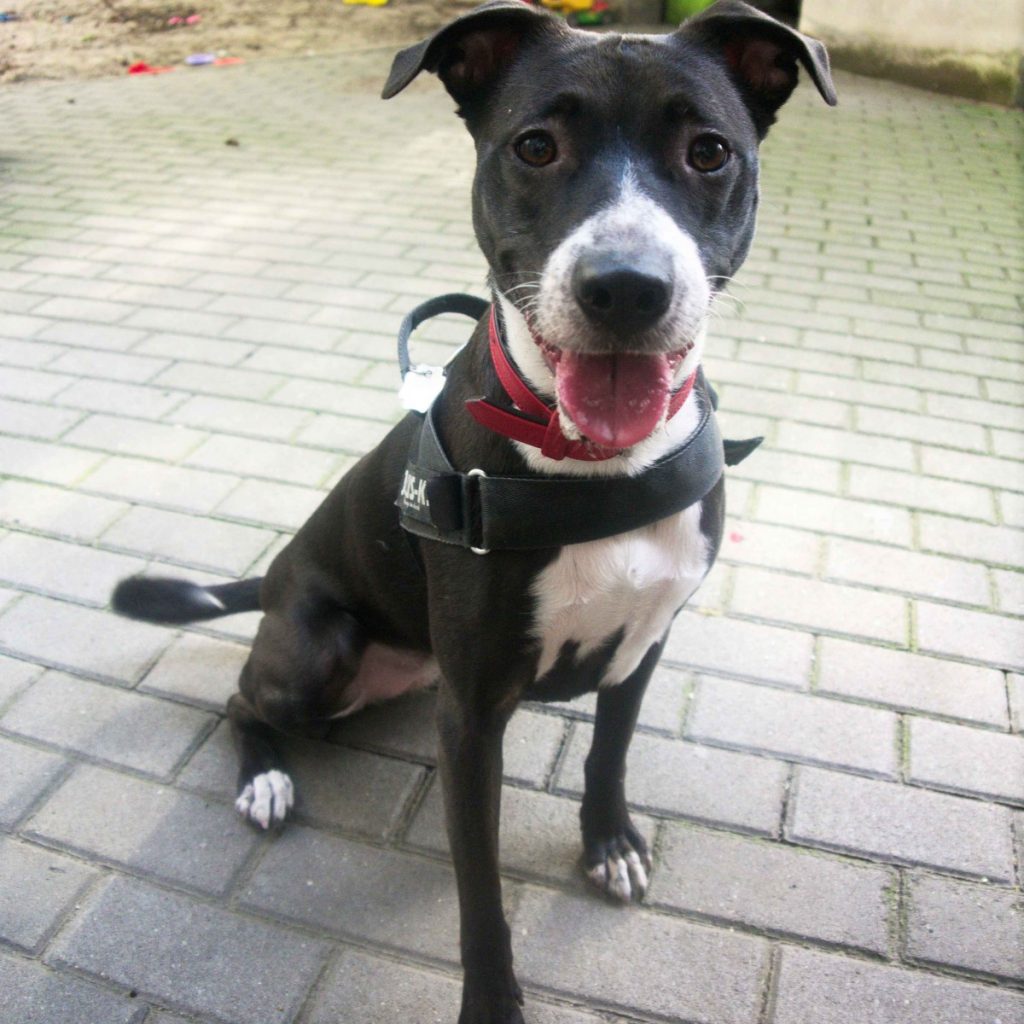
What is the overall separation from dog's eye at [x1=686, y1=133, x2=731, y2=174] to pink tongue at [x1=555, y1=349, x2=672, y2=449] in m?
0.33

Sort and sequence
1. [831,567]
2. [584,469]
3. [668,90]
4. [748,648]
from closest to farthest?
[668,90] → [584,469] → [748,648] → [831,567]

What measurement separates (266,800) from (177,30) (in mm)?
10624

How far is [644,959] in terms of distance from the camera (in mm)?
1952

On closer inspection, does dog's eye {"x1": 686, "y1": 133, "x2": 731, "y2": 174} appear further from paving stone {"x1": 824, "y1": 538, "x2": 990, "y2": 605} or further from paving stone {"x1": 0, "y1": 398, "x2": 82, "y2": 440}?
paving stone {"x1": 0, "y1": 398, "x2": 82, "y2": 440}

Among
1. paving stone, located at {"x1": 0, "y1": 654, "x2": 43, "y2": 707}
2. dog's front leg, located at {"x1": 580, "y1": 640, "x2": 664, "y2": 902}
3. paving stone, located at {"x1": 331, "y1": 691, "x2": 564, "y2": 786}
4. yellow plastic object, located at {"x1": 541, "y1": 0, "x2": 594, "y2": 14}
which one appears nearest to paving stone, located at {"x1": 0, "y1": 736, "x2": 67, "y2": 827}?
paving stone, located at {"x1": 0, "y1": 654, "x2": 43, "y2": 707}

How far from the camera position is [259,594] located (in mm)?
2504

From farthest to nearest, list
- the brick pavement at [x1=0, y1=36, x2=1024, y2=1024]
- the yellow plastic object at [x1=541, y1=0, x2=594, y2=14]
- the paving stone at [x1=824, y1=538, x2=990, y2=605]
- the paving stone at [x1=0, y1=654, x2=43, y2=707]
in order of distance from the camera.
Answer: the yellow plastic object at [x1=541, y1=0, x2=594, y2=14]
the paving stone at [x1=824, y1=538, x2=990, y2=605]
the paving stone at [x1=0, y1=654, x2=43, y2=707]
the brick pavement at [x1=0, y1=36, x2=1024, y2=1024]

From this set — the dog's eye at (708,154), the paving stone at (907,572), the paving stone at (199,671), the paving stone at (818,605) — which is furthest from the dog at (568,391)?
the paving stone at (907,572)

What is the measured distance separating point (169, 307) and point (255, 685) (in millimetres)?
2856

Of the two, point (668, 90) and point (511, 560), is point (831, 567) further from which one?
point (668, 90)

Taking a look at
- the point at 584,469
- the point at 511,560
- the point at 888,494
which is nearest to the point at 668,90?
the point at 584,469

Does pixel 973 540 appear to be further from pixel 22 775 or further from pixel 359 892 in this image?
pixel 22 775

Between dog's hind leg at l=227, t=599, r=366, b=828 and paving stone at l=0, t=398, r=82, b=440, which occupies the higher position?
dog's hind leg at l=227, t=599, r=366, b=828

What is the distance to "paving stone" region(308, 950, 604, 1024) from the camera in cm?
186
